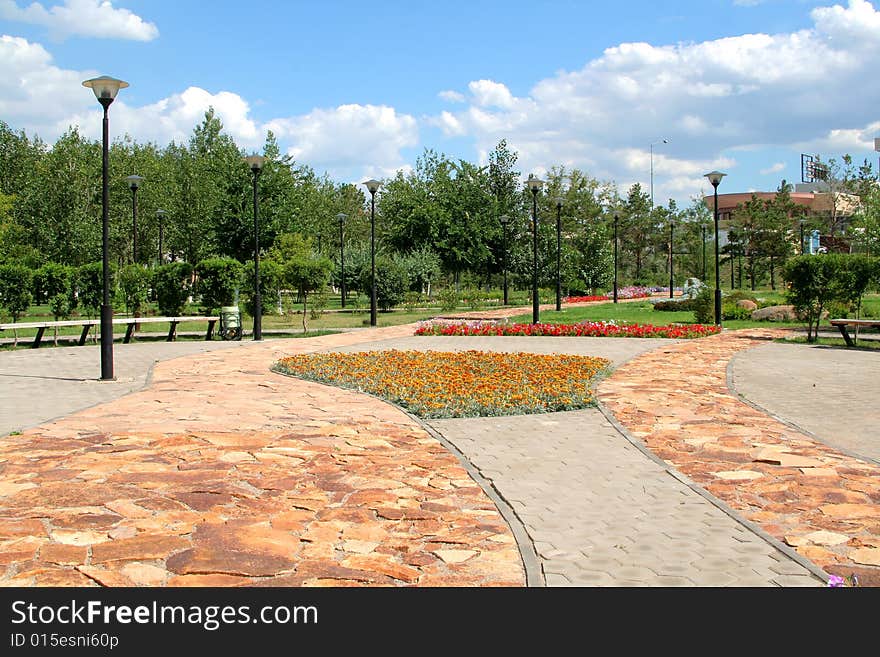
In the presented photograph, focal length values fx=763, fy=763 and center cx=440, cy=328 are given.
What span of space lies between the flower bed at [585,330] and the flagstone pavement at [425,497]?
30.2 ft

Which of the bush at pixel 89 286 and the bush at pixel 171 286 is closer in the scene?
the bush at pixel 89 286

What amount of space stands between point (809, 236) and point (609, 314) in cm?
3080

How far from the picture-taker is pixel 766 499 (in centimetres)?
531

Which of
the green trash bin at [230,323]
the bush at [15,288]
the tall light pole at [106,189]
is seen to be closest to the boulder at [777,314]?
the green trash bin at [230,323]

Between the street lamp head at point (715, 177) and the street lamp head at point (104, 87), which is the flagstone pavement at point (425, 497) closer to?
the street lamp head at point (104, 87)

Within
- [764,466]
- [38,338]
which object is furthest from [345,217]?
[764,466]

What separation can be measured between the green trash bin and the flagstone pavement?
384 inches

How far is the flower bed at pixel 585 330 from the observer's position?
18.4 meters

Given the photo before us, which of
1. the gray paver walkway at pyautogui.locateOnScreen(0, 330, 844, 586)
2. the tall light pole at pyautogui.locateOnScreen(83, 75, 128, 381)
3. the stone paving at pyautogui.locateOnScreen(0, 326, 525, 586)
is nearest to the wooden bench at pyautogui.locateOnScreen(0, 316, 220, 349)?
the tall light pole at pyautogui.locateOnScreen(83, 75, 128, 381)

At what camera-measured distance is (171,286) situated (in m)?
20.5

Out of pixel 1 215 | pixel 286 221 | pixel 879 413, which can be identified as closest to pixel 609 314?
pixel 286 221

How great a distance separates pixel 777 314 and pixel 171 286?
17480 millimetres
